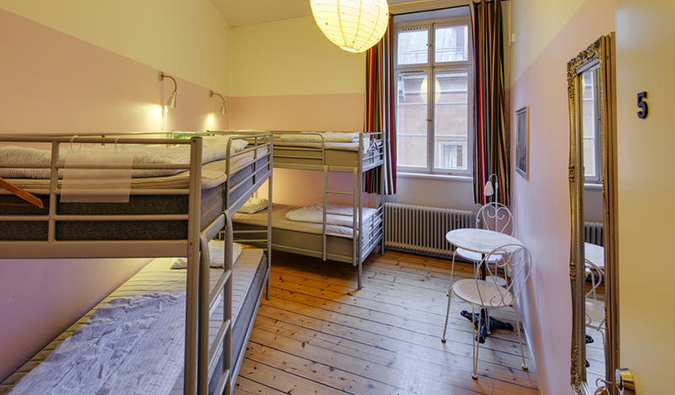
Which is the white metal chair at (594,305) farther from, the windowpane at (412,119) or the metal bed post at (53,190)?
the windowpane at (412,119)

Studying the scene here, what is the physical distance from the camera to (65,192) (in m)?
1.01

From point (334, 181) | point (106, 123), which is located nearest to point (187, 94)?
point (106, 123)

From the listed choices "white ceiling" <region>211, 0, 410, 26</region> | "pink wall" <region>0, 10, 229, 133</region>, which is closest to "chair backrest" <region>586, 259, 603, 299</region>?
"pink wall" <region>0, 10, 229, 133</region>

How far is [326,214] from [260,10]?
3013 mm

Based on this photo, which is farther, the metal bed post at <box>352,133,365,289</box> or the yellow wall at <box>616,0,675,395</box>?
the metal bed post at <box>352,133,365,289</box>

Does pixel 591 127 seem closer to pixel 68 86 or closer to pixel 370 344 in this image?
pixel 370 344

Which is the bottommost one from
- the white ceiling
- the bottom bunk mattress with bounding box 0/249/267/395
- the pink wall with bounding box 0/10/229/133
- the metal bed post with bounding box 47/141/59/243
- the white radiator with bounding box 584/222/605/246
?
the bottom bunk mattress with bounding box 0/249/267/395

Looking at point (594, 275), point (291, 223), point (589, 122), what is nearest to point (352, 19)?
point (589, 122)

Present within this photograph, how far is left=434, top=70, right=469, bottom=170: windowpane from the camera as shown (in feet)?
13.0

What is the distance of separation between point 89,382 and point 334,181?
333cm

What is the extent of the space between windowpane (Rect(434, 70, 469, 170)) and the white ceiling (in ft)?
4.04

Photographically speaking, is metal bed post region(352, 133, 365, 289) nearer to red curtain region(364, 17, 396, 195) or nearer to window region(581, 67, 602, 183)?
red curtain region(364, 17, 396, 195)

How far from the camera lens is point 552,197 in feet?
5.39

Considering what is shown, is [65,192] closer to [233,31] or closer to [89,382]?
[89,382]
